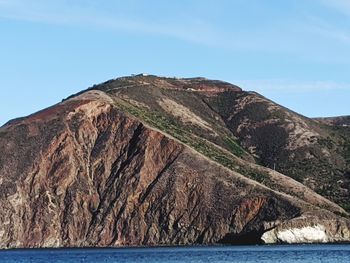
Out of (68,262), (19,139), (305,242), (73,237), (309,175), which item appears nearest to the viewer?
(68,262)

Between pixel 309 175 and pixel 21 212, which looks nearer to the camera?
pixel 21 212

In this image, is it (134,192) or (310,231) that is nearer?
(310,231)

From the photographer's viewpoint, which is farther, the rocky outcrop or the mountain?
the mountain

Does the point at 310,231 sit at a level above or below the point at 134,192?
below

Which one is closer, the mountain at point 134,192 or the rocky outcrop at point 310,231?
the rocky outcrop at point 310,231

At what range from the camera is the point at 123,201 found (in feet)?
539

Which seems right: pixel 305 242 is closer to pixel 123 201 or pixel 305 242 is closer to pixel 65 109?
pixel 123 201

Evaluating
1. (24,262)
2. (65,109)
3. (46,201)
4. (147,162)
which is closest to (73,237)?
(46,201)

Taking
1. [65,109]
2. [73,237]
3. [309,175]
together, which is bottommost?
[73,237]

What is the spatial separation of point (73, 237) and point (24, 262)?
166 feet

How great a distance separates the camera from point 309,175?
19638cm

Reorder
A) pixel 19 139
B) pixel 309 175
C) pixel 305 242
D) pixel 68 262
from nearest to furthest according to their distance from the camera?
pixel 68 262 < pixel 305 242 < pixel 19 139 < pixel 309 175

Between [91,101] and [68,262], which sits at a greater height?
[91,101]

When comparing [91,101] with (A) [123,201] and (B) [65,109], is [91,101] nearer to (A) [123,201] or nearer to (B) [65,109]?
(B) [65,109]
